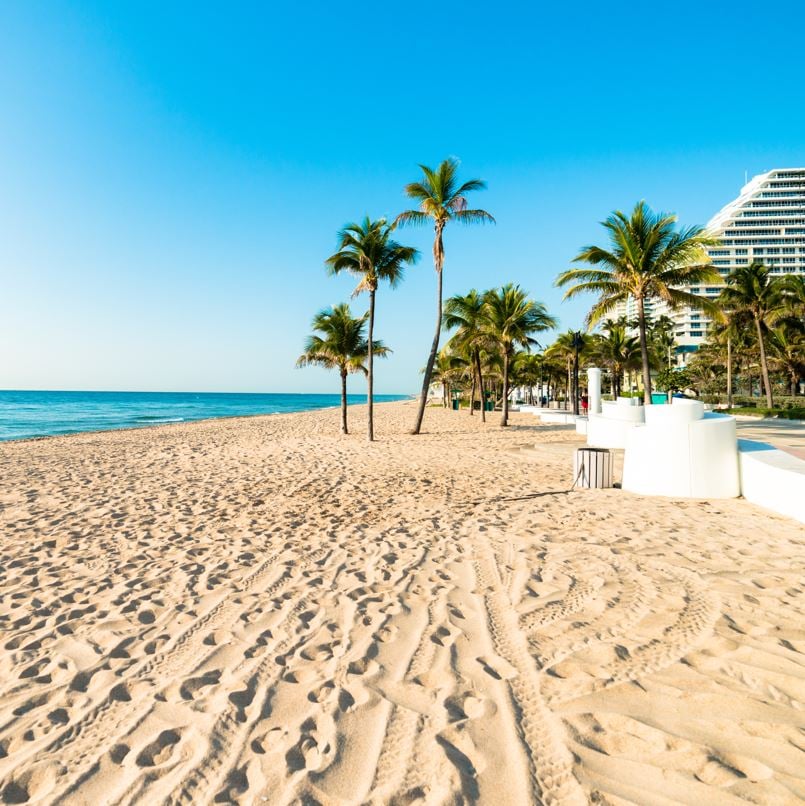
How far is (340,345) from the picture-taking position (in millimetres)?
20688

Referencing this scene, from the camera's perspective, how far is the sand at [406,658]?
2.05 meters

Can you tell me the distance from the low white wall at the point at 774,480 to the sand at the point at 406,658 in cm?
27

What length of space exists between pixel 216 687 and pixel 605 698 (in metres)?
2.13

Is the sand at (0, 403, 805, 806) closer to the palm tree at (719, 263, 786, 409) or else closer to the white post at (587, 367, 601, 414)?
the white post at (587, 367, 601, 414)

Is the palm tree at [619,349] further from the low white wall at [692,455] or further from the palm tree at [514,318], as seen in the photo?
the low white wall at [692,455]

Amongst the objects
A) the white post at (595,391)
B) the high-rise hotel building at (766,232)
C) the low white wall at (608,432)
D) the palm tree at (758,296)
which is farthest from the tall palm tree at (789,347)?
the high-rise hotel building at (766,232)

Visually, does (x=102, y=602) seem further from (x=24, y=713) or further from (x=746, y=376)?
(x=746, y=376)

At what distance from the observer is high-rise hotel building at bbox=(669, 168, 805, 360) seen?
332 feet

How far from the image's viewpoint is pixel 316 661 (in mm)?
2947

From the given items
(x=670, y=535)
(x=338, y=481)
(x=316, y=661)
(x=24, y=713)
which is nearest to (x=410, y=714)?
(x=316, y=661)

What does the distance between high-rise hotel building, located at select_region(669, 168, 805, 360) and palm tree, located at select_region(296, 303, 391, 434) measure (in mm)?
98939

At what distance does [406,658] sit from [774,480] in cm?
593

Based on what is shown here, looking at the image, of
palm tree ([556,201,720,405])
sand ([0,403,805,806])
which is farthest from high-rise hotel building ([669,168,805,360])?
sand ([0,403,805,806])

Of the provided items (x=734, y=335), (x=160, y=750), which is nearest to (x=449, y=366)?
(x=734, y=335)
